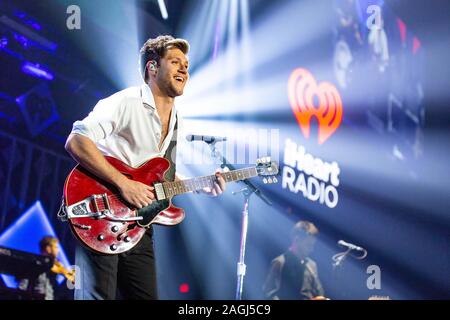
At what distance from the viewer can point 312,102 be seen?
6105 mm

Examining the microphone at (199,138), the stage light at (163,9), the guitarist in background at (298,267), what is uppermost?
the stage light at (163,9)

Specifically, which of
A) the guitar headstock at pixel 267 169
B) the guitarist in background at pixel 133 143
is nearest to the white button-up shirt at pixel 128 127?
the guitarist in background at pixel 133 143

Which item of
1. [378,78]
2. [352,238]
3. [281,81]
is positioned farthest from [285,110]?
[352,238]

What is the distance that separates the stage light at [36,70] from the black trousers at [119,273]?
2.60 meters

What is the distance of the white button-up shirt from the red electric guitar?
0.09 m

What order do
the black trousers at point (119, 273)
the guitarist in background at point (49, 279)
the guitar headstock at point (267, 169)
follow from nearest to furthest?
the black trousers at point (119, 273)
the guitar headstock at point (267, 169)
the guitarist in background at point (49, 279)

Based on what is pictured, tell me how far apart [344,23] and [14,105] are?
3849 millimetres

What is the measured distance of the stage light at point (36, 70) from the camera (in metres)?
4.95

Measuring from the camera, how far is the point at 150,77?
3.51 m

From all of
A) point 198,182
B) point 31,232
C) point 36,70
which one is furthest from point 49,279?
point 198,182

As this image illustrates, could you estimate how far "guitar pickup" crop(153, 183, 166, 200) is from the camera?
3131 millimetres

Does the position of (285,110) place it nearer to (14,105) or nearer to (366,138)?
(366,138)

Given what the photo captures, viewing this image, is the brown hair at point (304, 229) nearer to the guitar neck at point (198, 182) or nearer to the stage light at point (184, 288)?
the stage light at point (184, 288)

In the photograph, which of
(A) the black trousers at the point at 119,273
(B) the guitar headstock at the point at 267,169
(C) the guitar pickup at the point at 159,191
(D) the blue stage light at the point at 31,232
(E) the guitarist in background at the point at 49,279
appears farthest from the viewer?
(D) the blue stage light at the point at 31,232
